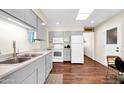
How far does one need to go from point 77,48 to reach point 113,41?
8.06 ft

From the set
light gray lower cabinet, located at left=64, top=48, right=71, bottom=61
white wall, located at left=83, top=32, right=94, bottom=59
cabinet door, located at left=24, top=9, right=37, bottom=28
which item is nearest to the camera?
cabinet door, located at left=24, top=9, right=37, bottom=28

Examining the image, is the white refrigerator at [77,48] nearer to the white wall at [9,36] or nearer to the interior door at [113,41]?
the interior door at [113,41]

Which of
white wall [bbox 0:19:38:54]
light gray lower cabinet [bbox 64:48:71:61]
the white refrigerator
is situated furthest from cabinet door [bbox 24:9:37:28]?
light gray lower cabinet [bbox 64:48:71:61]

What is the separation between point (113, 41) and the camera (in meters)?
5.66

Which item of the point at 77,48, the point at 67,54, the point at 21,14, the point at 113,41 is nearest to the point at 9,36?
the point at 21,14

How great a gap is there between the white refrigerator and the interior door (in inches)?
64.0

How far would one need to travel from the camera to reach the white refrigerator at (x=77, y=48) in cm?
770

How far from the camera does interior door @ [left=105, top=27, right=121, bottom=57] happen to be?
5062mm

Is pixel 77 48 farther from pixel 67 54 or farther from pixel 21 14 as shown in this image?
pixel 21 14

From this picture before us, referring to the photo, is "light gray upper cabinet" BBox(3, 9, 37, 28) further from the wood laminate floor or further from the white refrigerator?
the white refrigerator

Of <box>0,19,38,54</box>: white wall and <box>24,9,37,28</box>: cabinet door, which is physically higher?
<box>24,9,37,28</box>: cabinet door
